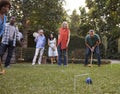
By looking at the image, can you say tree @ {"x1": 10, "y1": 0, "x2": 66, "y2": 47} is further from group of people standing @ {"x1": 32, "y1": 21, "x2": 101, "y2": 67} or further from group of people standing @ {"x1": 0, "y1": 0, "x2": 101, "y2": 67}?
group of people standing @ {"x1": 32, "y1": 21, "x2": 101, "y2": 67}

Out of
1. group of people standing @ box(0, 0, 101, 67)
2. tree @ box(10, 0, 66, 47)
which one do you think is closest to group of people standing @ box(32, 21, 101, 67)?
group of people standing @ box(0, 0, 101, 67)

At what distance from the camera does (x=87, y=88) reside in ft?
18.1

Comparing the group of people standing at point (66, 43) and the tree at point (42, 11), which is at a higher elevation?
the tree at point (42, 11)

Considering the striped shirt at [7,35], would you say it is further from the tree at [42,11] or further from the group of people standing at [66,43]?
the tree at [42,11]

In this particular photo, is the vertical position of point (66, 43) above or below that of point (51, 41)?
below

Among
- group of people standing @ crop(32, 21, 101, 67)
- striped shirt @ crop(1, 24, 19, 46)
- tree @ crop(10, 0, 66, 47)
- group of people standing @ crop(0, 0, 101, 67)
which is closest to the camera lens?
group of people standing @ crop(0, 0, 101, 67)

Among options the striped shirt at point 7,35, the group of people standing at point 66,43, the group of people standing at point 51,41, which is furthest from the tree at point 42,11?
the striped shirt at point 7,35

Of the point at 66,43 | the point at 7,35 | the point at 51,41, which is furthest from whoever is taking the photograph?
the point at 51,41

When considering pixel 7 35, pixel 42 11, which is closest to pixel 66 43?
pixel 7 35

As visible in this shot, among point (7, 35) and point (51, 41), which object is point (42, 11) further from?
point (7, 35)

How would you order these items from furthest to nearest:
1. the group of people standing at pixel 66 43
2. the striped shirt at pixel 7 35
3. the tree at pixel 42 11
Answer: the tree at pixel 42 11 < the group of people standing at pixel 66 43 < the striped shirt at pixel 7 35

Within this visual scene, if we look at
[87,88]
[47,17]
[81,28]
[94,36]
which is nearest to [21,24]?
[47,17]

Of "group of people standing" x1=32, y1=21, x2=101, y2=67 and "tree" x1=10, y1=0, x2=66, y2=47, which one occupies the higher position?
"tree" x1=10, y1=0, x2=66, y2=47

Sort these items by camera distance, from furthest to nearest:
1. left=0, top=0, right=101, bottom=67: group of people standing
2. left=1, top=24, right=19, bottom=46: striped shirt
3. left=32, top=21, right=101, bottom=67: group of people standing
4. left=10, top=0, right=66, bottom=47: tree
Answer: left=10, top=0, right=66, bottom=47: tree < left=32, top=21, right=101, bottom=67: group of people standing < left=1, top=24, right=19, bottom=46: striped shirt < left=0, top=0, right=101, bottom=67: group of people standing
